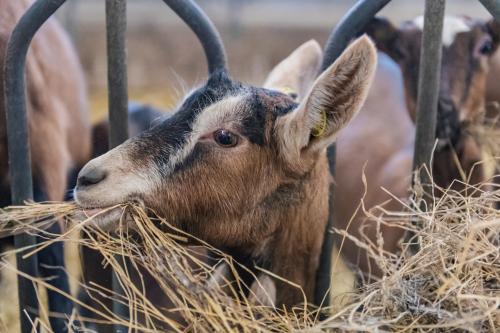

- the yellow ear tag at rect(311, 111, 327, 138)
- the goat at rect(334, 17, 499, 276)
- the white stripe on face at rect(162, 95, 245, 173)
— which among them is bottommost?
the goat at rect(334, 17, 499, 276)

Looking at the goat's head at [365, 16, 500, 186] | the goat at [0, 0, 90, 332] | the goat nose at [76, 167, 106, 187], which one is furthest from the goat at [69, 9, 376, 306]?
the goat's head at [365, 16, 500, 186]

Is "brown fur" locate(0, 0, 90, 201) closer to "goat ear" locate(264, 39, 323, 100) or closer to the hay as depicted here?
the hay

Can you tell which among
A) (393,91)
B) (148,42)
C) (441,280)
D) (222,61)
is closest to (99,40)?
(148,42)

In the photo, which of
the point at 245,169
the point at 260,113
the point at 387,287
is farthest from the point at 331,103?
the point at 387,287

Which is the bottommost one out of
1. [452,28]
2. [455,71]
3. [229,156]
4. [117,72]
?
[455,71]

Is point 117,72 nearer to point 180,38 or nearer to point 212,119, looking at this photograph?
point 212,119

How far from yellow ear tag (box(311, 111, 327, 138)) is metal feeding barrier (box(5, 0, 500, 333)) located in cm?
40

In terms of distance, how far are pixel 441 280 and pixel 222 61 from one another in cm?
114

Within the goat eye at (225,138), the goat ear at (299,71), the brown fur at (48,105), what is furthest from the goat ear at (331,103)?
the brown fur at (48,105)

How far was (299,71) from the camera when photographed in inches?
109

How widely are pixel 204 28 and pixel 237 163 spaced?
58cm

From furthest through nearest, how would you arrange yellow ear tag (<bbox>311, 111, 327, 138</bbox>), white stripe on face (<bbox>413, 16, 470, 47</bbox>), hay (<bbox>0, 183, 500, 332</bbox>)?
1. white stripe on face (<bbox>413, 16, 470, 47</bbox>)
2. yellow ear tag (<bbox>311, 111, 327, 138</bbox>)
3. hay (<bbox>0, 183, 500, 332</bbox>)

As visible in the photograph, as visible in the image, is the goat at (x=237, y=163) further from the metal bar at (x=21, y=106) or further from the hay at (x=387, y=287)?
the metal bar at (x=21, y=106)

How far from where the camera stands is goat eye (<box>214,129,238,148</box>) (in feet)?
6.83
